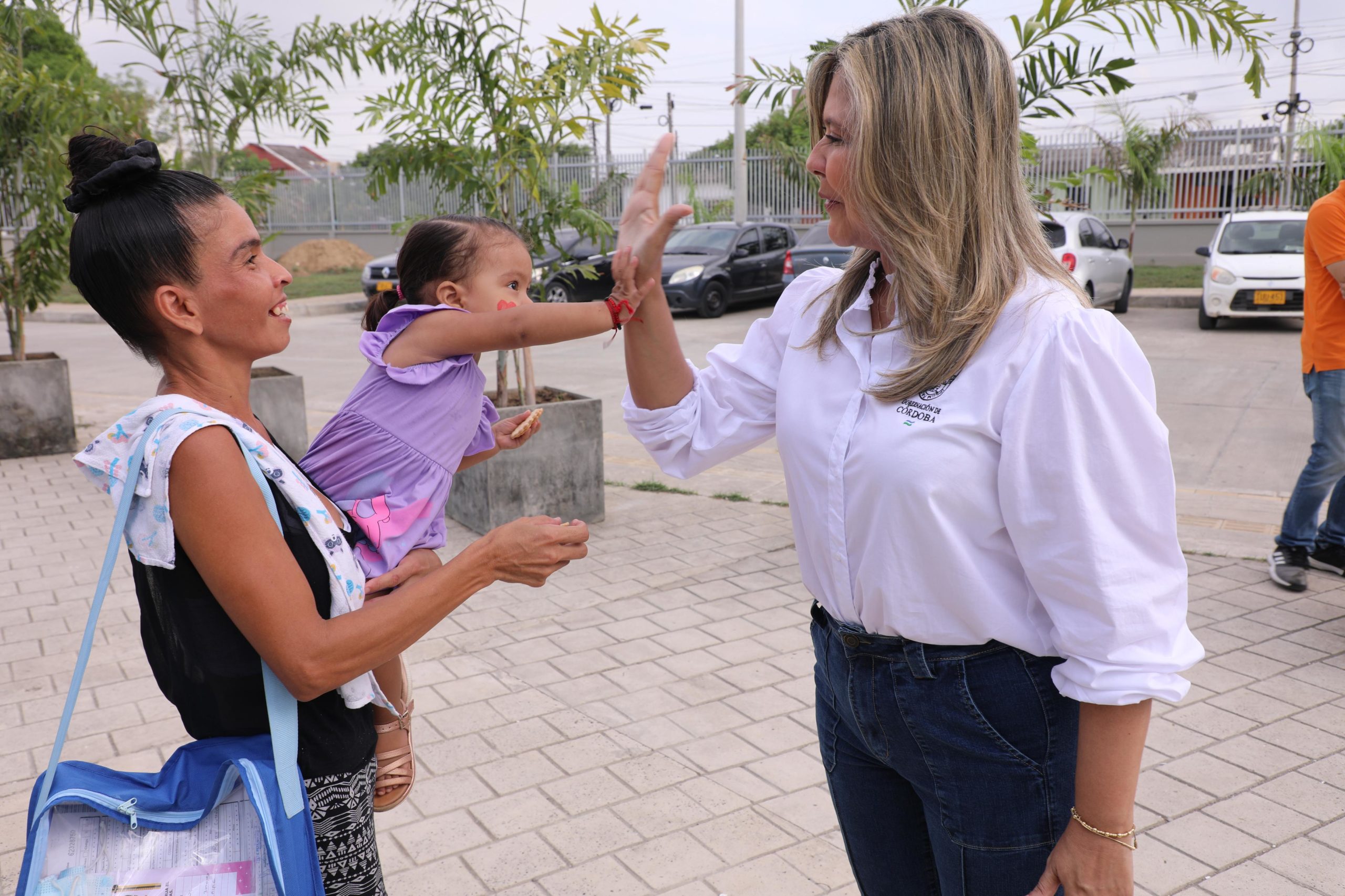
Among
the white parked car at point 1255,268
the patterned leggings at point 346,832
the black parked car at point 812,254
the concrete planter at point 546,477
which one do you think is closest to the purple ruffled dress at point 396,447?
the patterned leggings at point 346,832

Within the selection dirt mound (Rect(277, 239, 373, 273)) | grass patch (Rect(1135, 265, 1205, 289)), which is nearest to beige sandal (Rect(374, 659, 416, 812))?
grass patch (Rect(1135, 265, 1205, 289))

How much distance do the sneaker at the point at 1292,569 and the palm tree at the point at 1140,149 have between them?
1868 cm

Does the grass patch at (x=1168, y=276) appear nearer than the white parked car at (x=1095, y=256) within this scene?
No

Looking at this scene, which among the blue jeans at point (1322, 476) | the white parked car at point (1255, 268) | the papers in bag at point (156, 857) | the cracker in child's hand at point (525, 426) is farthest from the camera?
the white parked car at point (1255, 268)

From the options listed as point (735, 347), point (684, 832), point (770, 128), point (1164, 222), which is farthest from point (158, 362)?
point (770, 128)

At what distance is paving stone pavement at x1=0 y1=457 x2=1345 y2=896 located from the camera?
3.07m

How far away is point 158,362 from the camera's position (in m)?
1.73

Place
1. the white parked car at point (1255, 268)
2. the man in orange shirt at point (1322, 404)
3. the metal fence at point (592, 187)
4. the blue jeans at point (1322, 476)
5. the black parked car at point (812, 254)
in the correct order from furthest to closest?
the metal fence at point (592, 187) < the black parked car at point (812, 254) < the white parked car at point (1255, 268) < the blue jeans at point (1322, 476) < the man in orange shirt at point (1322, 404)

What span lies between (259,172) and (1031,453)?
26.4 feet

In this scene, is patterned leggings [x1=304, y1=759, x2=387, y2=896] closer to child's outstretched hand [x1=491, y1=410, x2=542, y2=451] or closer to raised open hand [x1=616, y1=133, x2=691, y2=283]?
child's outstretched hand [x1=491, y1=410, x2=542, y2=451]

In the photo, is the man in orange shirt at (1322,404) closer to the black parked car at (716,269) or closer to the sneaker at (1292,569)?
the sneaker at (1292,569)

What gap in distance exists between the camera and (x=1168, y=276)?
2111 centimetres

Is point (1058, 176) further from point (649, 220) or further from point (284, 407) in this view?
point (649, 220)

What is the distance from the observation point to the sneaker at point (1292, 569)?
17.1ft
